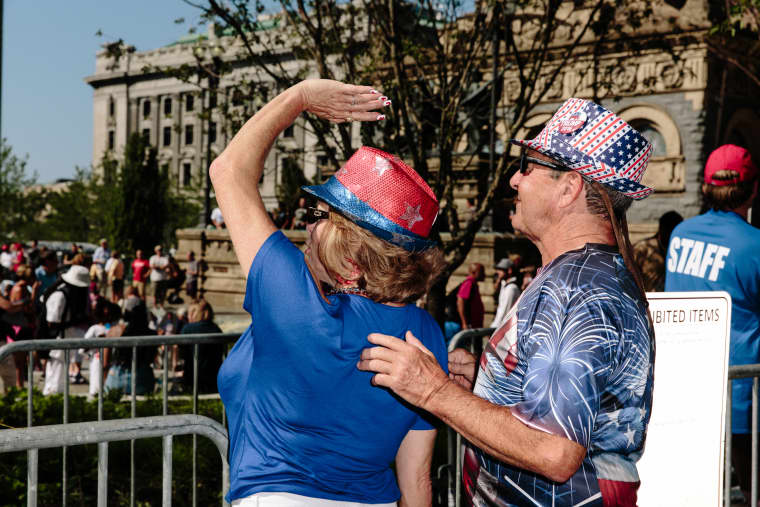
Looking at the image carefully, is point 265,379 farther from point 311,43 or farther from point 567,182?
point 311,43

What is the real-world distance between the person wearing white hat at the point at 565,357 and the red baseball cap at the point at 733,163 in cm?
229

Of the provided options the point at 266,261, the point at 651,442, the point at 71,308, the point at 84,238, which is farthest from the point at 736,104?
the point at 84,238

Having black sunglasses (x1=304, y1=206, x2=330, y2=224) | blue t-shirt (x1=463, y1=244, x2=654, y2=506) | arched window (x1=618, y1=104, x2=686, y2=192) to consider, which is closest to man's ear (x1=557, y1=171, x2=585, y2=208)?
blue t-shirt (x1=463, y1=244, x2=654, y2=506)

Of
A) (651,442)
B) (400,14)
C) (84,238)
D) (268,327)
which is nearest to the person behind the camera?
(268,327)

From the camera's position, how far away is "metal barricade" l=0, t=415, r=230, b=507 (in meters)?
2.19

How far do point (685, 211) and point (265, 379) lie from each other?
2015cm

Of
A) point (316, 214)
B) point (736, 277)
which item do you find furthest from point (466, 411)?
point (736, 277)

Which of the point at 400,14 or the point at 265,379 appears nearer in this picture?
the point at 265,379

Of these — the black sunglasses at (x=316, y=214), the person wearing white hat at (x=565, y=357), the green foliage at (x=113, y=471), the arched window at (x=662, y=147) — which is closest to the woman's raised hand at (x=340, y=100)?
the black sunglasses at (x=316, y=214)

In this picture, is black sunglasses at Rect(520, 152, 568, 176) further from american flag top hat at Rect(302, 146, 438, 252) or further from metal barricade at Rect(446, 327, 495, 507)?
metal barricade at Rect(446, 327, 495, 507)

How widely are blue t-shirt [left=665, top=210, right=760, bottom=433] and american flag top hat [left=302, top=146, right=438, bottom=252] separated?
2674mm

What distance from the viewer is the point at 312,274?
2.11 meters

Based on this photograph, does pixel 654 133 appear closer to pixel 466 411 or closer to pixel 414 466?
pixel 414 466

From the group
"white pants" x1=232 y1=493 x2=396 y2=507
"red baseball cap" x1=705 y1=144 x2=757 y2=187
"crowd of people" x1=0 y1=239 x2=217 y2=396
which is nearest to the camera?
"white pants" x1=232 y1=493 x2=396 y2=507
